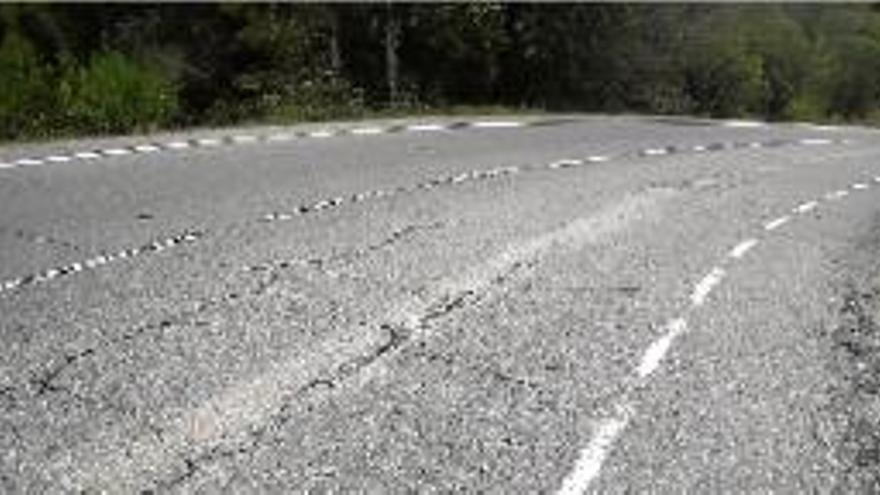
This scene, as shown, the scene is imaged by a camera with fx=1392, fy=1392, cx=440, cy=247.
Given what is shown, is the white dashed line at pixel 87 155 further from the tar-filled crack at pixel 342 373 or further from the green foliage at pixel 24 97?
the tar-filled crack at pixel 342 373

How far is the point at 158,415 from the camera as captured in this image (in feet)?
23.6

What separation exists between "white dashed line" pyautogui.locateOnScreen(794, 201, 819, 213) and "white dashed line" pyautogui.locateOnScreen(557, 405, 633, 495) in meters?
7.71

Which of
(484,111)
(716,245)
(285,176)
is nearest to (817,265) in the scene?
(716,245)

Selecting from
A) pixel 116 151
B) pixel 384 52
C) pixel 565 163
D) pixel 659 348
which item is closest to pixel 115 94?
pixel 116 151

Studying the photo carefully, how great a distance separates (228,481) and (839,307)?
5.57 meters

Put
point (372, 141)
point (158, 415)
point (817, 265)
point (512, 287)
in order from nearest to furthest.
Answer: point (158, 415), point (512, 287), point (817, 265), point (372, 141)

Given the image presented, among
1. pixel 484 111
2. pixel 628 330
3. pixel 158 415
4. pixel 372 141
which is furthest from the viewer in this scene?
pixel 484 111

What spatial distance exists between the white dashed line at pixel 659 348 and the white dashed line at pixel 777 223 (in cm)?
429

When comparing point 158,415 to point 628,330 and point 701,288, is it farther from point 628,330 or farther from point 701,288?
point 701,288

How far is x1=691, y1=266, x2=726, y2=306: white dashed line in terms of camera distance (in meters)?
10.2

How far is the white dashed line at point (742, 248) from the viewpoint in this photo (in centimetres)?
1198

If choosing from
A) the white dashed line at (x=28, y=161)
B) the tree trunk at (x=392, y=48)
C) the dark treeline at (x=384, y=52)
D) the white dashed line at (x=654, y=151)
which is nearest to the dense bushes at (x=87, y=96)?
the dark treeline at (x=384, y=52)

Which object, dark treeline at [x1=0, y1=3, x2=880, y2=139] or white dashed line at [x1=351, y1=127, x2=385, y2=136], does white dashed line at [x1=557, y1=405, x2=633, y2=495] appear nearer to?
white dashed line at [x1=351, y1=127, x2=385, y2=136]

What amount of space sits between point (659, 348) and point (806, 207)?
6876 millimetres
